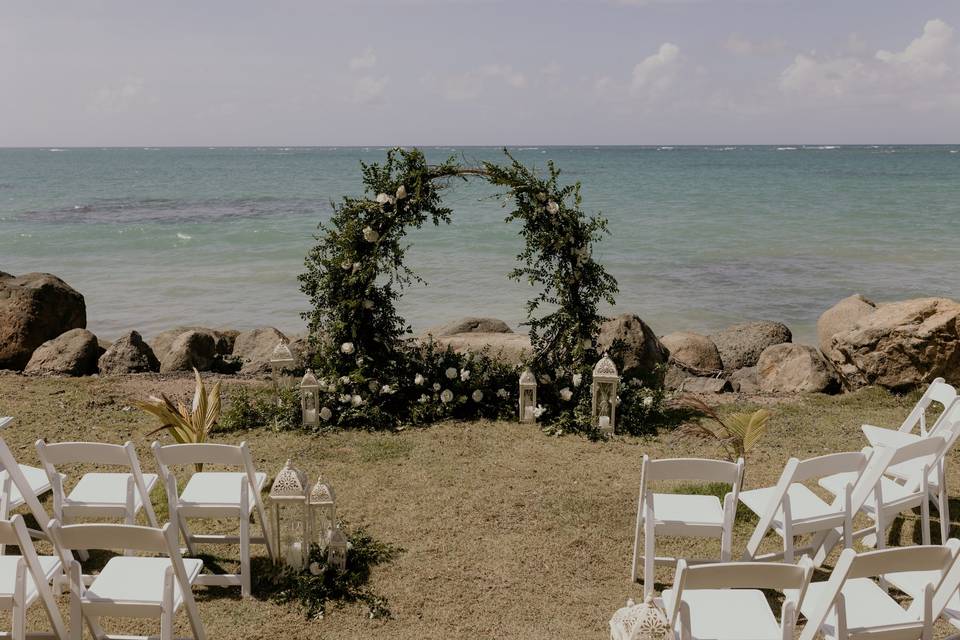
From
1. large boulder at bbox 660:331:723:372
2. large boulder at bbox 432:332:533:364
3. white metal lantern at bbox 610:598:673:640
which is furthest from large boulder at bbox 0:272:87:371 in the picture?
white metal lantern at bbox 610:598:673:640

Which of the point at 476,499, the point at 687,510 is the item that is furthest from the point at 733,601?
the point at 476,499

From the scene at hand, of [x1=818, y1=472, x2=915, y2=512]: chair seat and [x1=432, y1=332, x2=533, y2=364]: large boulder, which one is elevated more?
[x1=432, y1=332, x2=533, y2=364]: large boulder

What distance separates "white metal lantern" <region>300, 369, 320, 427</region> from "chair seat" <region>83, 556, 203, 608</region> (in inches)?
159

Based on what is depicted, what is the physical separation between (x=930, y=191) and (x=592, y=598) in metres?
49.2

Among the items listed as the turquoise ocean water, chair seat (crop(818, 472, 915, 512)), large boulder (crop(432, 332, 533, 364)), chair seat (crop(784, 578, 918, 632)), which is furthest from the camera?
the turquoise ocean water

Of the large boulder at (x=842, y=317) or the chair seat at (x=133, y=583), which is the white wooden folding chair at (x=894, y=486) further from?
the large boulder at (x=842, y=317)

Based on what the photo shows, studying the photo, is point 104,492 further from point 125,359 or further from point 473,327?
point 473,327

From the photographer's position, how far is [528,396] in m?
9.03

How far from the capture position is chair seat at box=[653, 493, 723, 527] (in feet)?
16.9

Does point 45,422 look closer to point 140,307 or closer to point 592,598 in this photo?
point 592,598

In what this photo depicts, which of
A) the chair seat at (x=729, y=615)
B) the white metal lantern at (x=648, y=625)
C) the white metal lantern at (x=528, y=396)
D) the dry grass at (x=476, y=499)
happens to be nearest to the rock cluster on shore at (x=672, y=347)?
the dry grass at (x=476, y=499)

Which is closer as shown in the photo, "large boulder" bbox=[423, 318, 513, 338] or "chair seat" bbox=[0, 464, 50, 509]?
"chair seat" bbox=[0, 464, 50, 509]

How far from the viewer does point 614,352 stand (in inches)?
368

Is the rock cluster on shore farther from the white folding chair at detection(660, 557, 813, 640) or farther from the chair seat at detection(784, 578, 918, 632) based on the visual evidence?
the white folding chair at detection(660, 557, 813, 640)
